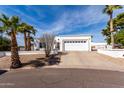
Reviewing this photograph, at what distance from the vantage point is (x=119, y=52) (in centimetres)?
2192

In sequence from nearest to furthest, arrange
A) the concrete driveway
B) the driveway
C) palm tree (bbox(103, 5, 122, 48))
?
the driveway < the concrete driveway < palm tree (bbox(103, 5, 122, 48))

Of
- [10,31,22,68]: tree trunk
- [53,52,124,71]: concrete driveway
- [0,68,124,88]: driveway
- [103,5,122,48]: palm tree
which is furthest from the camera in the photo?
[103,5,122,48]: palm tree

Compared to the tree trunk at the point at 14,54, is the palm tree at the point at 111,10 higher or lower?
higher

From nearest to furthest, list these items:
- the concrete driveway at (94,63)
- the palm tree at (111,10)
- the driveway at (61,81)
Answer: the driveway at (61,81) < the concrete driveway at (94,63) < the palm tree at (111,10)

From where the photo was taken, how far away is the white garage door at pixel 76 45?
119ft

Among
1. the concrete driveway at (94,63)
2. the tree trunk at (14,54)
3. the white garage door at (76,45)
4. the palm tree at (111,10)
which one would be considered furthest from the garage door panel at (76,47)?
the tree trunk at (14,54)

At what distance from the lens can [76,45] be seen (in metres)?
36.4

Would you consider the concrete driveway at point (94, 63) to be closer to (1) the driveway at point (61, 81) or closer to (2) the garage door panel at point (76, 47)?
(1) the driveway at point (61, 81)

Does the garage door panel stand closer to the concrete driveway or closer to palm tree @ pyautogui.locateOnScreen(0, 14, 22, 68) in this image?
the concrete driveway

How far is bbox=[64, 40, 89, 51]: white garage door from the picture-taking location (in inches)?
1431

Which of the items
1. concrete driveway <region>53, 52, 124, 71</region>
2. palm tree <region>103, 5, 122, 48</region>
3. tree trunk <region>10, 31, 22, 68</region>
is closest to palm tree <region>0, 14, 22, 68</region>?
tree trunk <region>10, 31, 22, 68</region>

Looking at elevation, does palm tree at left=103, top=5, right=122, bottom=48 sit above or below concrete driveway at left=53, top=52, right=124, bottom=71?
above
